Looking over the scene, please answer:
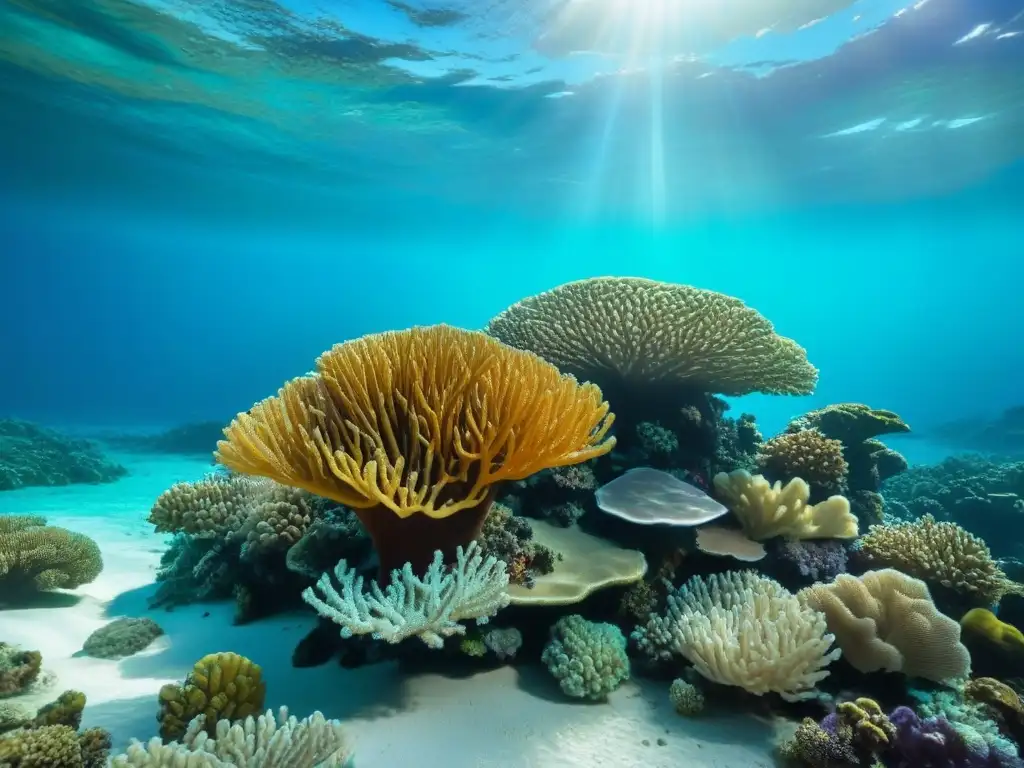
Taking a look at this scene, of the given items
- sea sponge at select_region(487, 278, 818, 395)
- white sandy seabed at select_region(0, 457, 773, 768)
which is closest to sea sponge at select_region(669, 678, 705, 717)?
white sandy seabed at select_region(0, 457, 773, 768)

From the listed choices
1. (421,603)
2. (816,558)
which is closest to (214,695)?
(421,603)

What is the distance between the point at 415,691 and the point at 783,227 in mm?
44829

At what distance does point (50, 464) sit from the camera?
618 inches

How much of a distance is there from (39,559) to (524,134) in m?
24.0

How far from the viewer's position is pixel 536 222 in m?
42.6

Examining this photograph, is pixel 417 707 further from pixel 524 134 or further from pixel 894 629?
pixel 524 134

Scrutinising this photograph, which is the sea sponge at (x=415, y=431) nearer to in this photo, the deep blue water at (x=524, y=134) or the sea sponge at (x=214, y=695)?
the sea sponge at (x=214, y=695)

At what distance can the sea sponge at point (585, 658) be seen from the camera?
3.61 metres

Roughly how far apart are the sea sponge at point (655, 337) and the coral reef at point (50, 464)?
49.7ft

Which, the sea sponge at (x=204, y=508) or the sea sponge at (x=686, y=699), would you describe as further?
the sea sponge at (x=204, y=508)

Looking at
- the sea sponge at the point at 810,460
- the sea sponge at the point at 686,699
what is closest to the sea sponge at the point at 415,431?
the sea sponge at the point at 686,699

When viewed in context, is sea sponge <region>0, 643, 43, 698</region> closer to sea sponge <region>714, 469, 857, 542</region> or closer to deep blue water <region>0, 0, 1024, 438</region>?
sea sponge <region>714, 469, 857, 542</region>

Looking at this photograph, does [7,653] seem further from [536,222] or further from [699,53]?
[536,222]

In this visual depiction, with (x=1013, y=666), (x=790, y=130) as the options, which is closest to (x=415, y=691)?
(x=1013, y=666)
